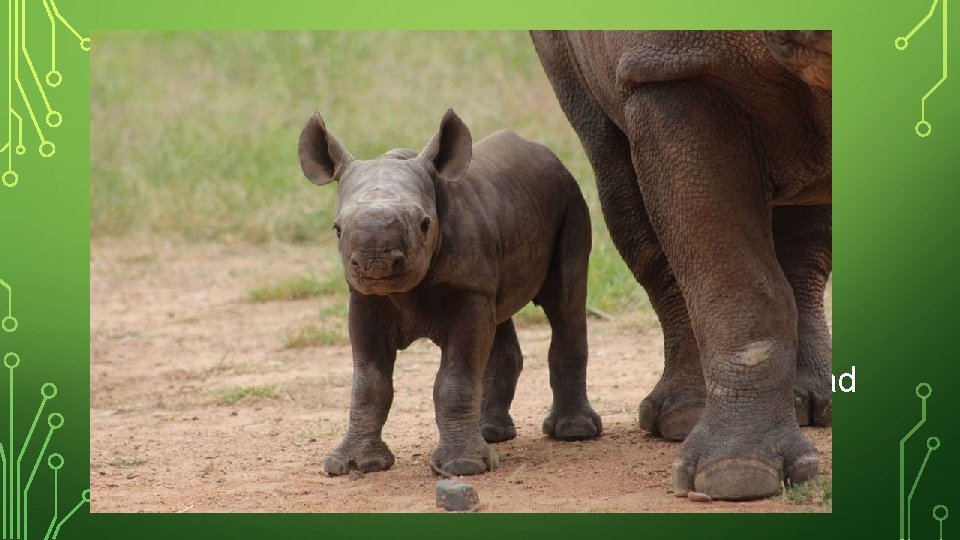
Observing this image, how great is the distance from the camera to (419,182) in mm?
6633

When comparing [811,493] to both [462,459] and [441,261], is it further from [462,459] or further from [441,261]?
[441,261]

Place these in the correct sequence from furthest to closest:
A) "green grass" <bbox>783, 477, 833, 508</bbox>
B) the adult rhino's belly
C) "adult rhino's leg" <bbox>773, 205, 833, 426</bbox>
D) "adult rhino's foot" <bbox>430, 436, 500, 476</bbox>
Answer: "adult rhino's leg" <bbox>773, 205, 833, 426</bbox>, "adult rhino's foot" <bbox>430, 436, 500, 476</bbox>, the adult rhino's belly, "green grass" <bbox>783, 477, 833, 508</bbox>

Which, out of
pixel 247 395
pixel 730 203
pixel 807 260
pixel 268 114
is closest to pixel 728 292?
pixel 730 203

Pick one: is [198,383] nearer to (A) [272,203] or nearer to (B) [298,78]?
(A) [272,203]

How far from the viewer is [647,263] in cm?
766

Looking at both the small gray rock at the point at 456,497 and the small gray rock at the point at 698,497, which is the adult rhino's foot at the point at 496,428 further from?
the small gray rock at the point at 698,497

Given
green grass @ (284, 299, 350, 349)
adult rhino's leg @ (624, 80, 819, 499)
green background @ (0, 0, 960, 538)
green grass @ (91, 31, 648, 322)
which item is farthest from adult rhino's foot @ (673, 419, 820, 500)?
green grass @ (91, 31, 648, 322)

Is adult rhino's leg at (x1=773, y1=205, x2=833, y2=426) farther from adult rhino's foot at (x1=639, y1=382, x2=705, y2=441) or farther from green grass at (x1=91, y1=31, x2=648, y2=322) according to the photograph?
green grass at (x1=91, y1=31, x2=648, y2=322)

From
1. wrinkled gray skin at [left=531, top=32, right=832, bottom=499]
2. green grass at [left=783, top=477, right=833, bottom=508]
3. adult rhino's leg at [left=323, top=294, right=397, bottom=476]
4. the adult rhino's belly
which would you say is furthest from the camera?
adult rhino's leg at [left=323, top=294, right=397, bottom=476]

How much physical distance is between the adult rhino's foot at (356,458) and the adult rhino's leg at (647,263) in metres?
1.28

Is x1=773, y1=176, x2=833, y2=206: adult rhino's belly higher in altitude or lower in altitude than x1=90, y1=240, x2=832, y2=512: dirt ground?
higher

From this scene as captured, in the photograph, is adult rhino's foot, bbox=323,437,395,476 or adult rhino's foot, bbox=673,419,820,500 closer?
adult rhino's foot, bbox=673,419,820,500

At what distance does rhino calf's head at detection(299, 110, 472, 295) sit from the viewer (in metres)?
6.20

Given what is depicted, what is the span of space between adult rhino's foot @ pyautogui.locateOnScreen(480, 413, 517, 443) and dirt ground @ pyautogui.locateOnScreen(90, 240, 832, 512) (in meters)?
0.07
